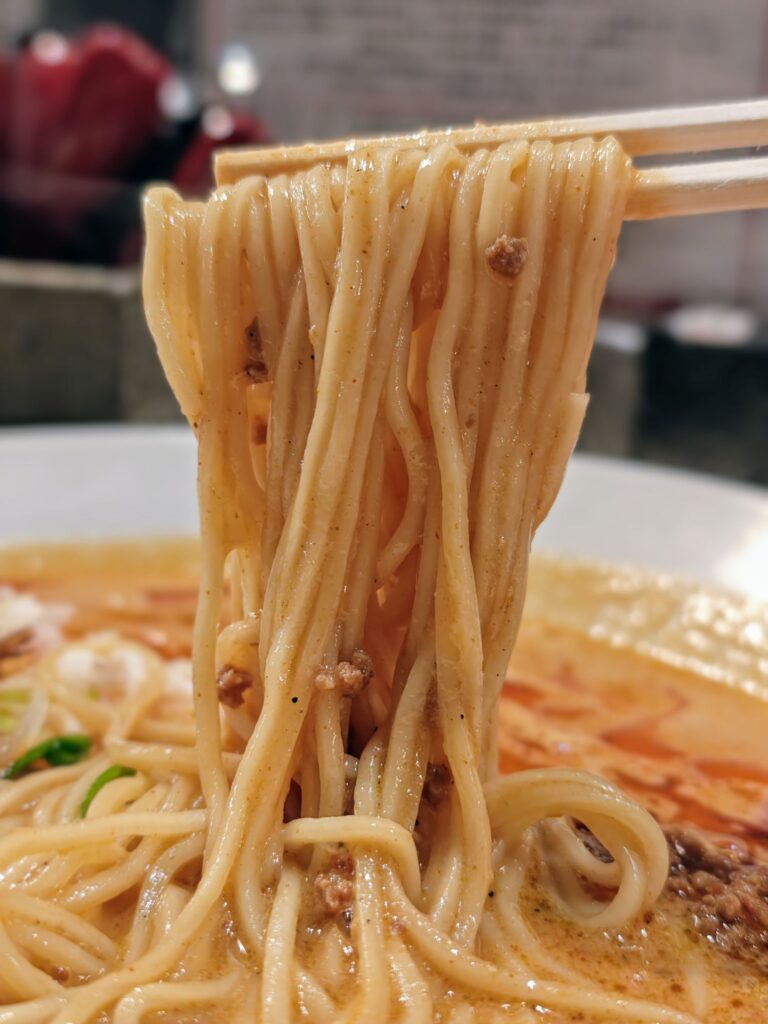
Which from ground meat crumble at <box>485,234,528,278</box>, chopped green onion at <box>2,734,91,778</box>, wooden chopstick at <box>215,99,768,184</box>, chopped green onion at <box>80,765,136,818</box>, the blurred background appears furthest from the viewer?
the blurred background

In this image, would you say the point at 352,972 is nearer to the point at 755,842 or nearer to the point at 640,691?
the point at 755,842

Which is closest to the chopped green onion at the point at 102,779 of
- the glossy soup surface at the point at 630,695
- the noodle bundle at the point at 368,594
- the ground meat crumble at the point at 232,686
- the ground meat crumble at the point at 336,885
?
the noodle bundle at the point at 368,594

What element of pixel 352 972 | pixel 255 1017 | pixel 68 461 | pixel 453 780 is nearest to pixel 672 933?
pixel 453 780

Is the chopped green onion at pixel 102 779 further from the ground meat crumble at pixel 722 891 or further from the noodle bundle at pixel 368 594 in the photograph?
the ground meat crumble at pixel 722 891

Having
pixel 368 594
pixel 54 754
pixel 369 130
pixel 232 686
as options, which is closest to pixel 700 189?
pixel 368 594

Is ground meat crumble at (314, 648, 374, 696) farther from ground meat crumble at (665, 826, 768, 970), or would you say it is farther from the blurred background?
the blurred background

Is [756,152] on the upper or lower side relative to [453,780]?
upper

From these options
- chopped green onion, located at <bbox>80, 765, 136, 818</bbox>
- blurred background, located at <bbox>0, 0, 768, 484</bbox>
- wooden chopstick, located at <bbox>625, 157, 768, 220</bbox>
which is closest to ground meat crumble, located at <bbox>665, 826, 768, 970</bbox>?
chopped green onion, located at <bbox>80, 765, 136, 818</bbox>
